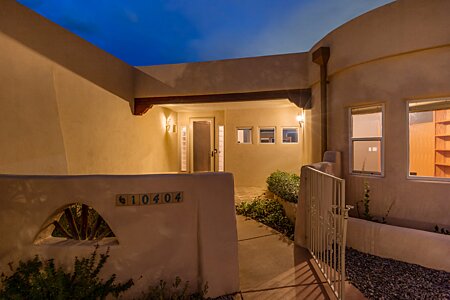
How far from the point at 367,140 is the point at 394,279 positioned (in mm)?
2434

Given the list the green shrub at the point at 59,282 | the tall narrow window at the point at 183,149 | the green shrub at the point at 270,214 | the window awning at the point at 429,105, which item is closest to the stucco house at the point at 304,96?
the window awning at the point at 429,105

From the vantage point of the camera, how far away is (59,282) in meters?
2.02

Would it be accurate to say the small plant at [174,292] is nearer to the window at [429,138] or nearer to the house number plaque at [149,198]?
the house number plaque at [149,198]

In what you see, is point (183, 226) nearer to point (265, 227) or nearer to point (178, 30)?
point (265, 227)

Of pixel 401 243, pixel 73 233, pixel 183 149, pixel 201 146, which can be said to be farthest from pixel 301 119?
pixel 73 233

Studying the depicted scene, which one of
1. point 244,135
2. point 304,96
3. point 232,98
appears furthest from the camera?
point 244,135

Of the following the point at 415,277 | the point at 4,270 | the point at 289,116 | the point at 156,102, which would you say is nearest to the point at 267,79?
the point at 289,116

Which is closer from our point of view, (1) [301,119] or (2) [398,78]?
(2) [398,78]

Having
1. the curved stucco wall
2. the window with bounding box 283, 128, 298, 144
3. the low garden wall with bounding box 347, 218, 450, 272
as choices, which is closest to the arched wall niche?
the low garden wall with bounding box 347, 218, 450, 272

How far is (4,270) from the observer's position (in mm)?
2242

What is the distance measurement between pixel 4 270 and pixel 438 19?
6.31 m

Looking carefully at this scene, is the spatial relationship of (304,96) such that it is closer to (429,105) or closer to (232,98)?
(232,98)

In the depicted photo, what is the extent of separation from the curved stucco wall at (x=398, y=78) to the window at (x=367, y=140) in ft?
0.50

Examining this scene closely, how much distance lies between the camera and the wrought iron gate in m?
2.36
